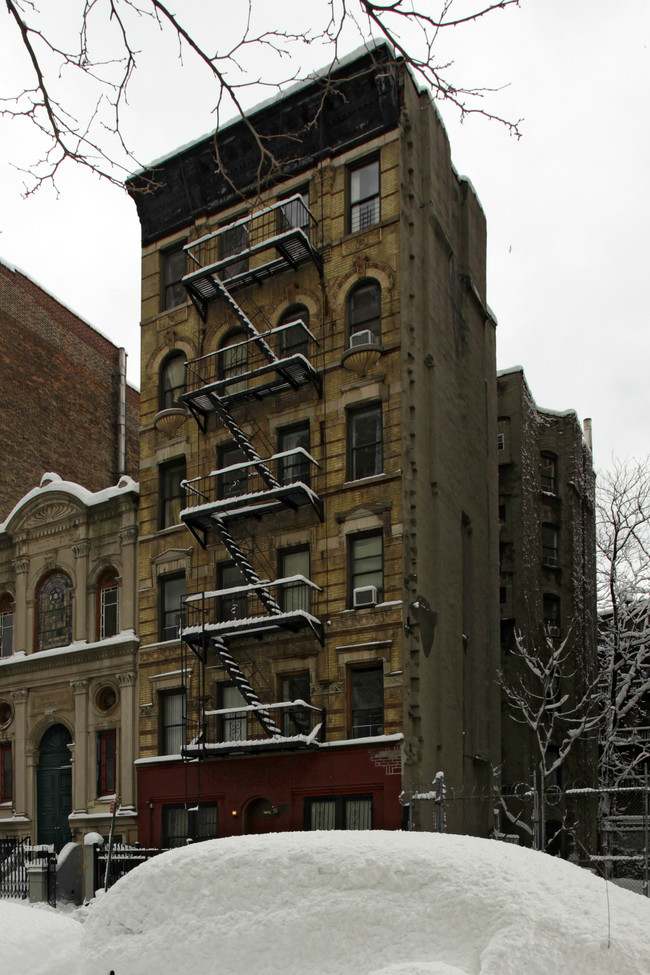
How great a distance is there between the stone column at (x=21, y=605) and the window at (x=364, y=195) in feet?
48.5

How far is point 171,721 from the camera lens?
29266mm

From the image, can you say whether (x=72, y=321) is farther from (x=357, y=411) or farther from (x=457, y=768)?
(x=457, y=768)

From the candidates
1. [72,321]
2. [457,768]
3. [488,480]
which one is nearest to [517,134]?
[457,768]

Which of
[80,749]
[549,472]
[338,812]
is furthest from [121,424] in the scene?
[338,812]

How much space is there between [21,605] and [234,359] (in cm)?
1047

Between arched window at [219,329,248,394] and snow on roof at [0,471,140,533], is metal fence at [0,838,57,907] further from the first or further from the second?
arched window at [219,329,248,394]

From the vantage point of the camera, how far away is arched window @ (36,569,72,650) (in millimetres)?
32344

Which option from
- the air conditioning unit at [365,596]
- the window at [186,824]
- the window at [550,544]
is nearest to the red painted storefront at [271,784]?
the window at [186,824]

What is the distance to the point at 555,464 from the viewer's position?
41.1 metres

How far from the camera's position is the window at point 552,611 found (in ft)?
125

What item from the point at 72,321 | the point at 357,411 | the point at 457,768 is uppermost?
the point at 72,321

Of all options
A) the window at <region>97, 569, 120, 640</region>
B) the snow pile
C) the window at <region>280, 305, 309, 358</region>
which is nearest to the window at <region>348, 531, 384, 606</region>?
the window at <region>280, 305, 309, 358</region>

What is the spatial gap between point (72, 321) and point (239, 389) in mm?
16550

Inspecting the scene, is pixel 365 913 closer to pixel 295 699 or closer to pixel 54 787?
pixel 295 699
